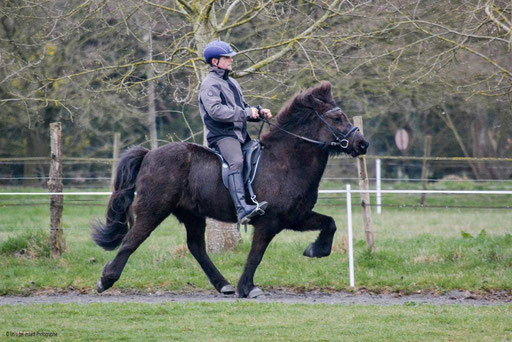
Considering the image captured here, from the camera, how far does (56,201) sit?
37.5 ft

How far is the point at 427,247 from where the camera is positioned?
1195 centimetres

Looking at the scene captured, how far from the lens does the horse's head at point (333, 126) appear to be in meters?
8.16

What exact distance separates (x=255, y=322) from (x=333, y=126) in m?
2.61

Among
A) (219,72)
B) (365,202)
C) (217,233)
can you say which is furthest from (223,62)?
(217,233)

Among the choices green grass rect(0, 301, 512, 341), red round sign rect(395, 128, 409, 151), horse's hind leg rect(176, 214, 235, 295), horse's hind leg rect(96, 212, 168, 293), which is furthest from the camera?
red round sign rect(395, 128, 409, 151)

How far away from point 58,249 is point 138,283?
2242mm

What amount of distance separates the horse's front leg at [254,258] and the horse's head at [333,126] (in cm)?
124

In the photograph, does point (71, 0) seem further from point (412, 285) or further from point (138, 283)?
point (412, 285)

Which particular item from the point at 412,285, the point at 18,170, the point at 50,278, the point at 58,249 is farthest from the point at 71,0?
the point at 18,170

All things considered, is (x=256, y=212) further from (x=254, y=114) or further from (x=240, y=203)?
(x=254, y=114)

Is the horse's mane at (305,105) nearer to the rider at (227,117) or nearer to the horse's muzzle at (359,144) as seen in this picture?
the rider at (227,117)

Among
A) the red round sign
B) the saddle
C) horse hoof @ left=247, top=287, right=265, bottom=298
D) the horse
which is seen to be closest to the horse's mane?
the horse

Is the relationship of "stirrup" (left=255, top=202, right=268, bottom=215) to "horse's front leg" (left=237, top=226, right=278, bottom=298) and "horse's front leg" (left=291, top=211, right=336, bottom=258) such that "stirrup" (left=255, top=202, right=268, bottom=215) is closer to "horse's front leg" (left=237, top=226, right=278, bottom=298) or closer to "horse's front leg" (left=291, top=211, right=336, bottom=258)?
"horse's front leg" (left=237, top=226, right=278, bottom=298)

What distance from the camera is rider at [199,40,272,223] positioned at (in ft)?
26.6
